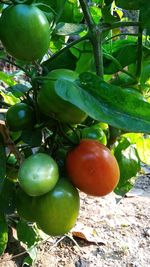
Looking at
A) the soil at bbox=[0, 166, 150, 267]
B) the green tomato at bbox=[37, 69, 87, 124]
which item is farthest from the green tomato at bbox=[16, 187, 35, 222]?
Answer: the soil at bbox=[0, 166, 150, 267]

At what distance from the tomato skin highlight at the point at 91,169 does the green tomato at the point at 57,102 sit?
4cm

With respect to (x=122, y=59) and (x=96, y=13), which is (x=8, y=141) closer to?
(x=122, y=59)

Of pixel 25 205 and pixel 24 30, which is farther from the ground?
pixel 24 30

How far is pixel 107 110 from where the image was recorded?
0.45 metres

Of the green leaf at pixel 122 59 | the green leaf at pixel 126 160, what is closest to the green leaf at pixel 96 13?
the green leaf at pixel 122 59

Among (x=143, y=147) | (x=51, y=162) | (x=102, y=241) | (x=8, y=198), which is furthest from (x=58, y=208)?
(x=102, y=241)

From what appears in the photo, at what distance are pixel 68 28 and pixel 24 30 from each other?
316 millimetres

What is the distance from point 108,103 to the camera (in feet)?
1.52

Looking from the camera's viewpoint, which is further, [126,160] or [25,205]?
[126,160]

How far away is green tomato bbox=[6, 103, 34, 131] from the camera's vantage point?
1.99 feet

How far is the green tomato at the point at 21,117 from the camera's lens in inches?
23.8

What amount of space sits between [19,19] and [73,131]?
0.18 m

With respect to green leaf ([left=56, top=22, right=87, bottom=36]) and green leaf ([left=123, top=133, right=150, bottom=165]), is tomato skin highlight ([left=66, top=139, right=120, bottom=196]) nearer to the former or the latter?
green leaf ([left=56, top=22, right=87, bottom=36])

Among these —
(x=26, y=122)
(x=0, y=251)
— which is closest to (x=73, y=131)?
(x=26, y=122)
